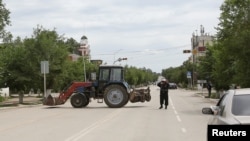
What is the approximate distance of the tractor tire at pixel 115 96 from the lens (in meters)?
33.2

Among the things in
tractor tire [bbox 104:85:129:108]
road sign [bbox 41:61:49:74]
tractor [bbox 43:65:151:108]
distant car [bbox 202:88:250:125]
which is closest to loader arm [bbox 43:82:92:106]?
tractor [bbox 43:65:151:108]

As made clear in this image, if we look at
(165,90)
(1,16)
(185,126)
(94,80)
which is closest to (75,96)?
(94,80)

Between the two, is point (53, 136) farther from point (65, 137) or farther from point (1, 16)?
point (1, 16)

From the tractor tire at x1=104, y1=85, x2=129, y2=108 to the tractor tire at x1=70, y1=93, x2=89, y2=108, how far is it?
1.81 m

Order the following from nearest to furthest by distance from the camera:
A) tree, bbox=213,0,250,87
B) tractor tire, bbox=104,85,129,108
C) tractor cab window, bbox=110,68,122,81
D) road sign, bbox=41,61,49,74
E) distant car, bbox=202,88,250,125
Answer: distant car, bbox=202,88,250,125
tree, bbox=213,0,250,87
tractor tire, bbox=104,85,129,108
tractor cab window, bbox=110,68,122,81
road sign, bbox=41,61,49,74

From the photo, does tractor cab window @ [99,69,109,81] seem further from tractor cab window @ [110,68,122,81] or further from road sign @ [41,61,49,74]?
road sign @ [41,61,49,74]

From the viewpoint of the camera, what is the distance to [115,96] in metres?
33.2

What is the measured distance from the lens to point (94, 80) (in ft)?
113

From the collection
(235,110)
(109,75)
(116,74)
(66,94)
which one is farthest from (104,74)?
(235,110)

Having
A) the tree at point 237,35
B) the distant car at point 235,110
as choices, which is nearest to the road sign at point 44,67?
the tree at point 237,35

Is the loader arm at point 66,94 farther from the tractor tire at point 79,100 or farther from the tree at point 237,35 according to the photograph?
the tree at point 237,35

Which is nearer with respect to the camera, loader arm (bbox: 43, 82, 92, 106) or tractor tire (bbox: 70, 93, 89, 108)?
tractor tire (bbox: 70, 93, 89, 108)

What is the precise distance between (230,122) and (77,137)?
8.45 m

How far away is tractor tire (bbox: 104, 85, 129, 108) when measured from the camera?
109ft
